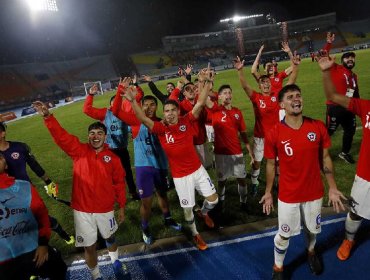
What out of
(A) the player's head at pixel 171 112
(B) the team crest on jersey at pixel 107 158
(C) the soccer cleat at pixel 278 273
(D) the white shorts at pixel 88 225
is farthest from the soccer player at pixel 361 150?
(D) the white shorts at pixel 88 225

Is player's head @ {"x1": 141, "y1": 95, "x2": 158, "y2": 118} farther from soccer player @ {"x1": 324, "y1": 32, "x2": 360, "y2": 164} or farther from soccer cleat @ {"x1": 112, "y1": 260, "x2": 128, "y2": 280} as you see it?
soccer player @ {"x1": 324, "y1": 32, "x2": 360, "y2": 164}

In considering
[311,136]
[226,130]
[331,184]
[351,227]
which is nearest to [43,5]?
[226,130]

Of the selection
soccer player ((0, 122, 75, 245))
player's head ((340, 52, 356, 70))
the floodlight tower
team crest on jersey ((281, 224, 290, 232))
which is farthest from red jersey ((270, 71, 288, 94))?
the floodlight tower

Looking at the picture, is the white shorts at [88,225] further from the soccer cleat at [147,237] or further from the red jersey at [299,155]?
the red jersey at [299,155]

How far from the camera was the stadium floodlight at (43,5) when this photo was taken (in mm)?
43016

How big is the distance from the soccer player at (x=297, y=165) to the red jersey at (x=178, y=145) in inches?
49.2

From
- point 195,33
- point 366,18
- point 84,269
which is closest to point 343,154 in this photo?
point 84,269

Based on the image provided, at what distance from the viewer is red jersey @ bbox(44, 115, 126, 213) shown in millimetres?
4070

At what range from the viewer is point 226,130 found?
5.44m

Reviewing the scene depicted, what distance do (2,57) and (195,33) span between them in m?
44.9

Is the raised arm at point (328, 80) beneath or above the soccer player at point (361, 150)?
above

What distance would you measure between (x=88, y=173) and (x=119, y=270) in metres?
1.63

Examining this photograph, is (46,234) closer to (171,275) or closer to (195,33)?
→ (171,275)

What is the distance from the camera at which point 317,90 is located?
17.7m
